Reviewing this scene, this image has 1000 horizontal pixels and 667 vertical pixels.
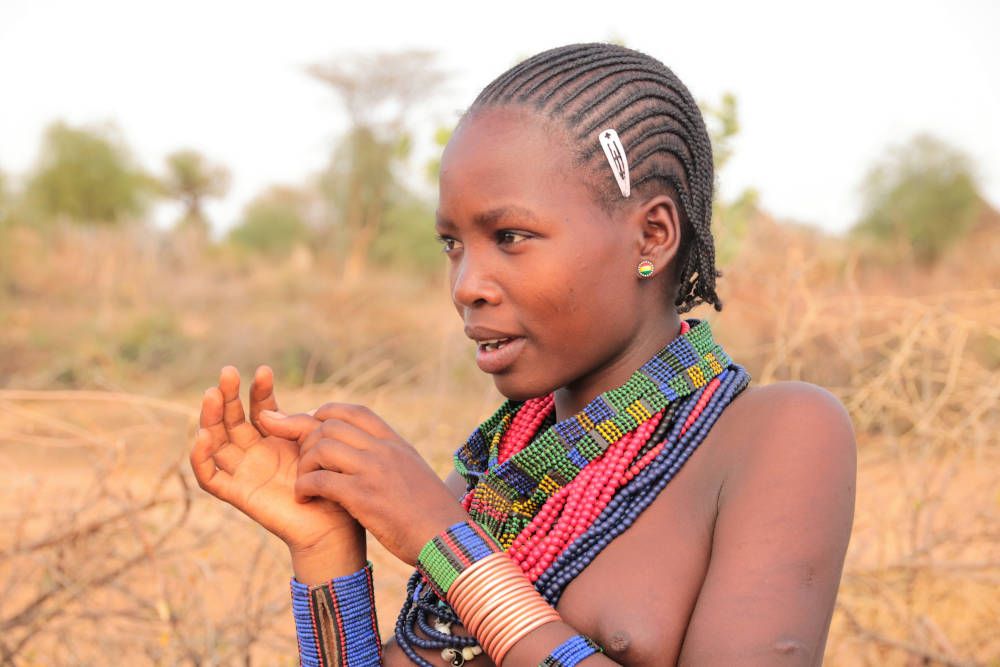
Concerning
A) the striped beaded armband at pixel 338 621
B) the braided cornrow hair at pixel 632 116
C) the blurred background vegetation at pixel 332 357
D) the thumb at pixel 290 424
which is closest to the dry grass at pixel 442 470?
the blurred background vegetation at pixel 332 357

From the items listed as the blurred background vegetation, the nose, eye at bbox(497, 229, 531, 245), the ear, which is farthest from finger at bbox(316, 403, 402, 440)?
the blurred background vegetation

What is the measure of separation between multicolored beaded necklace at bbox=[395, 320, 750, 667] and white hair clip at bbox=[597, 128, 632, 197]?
0.85 ft

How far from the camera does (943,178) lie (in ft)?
76.3

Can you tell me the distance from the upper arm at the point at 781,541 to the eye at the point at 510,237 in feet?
1.40

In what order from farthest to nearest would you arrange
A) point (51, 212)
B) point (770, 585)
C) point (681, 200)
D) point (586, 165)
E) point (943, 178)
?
point (51, 212) → point (943, 178) → point (681, 200) → point (586, 165) → point (770, 585)

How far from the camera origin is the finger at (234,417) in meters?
1.51

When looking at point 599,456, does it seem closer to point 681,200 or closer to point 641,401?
point 641,401

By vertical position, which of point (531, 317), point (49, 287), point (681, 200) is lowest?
point (531, 317)

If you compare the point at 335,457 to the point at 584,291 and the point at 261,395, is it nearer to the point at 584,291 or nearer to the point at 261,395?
the point at 261,395

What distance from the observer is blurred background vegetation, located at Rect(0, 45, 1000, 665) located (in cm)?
346

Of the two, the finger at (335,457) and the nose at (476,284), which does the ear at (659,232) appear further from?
the finger at (335,457)

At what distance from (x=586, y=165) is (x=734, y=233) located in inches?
152

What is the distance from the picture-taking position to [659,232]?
150cm

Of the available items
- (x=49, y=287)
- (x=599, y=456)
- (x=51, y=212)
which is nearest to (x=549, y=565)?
(x=599, y=456)
